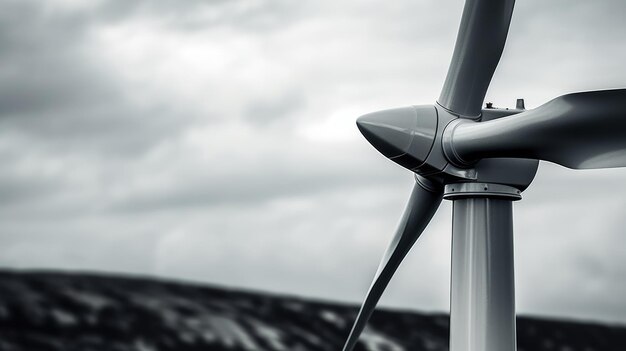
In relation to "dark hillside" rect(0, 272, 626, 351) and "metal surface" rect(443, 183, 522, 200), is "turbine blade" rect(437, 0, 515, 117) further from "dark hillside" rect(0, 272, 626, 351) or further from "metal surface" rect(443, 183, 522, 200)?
"dark hillside" rect(0, 272, 626, 351)

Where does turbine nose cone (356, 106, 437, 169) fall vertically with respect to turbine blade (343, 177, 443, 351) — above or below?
above

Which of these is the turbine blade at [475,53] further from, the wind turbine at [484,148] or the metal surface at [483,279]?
the metal surface at [483,279]

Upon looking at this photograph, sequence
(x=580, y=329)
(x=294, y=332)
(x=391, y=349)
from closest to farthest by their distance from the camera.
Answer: (x=294, y=332), (x=391, y=349), (x=580, y=329)

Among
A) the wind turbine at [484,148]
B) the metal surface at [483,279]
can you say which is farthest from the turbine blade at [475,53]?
the metal surface at [483,279]

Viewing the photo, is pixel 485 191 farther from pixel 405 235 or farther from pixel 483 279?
pixel 405 235

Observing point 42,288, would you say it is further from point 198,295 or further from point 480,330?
point 480,330

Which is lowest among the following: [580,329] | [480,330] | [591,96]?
[480,330]

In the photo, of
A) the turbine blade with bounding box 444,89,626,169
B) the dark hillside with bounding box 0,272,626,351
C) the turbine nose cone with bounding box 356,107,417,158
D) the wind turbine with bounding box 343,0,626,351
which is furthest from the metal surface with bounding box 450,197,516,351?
the dark hillside with bounding box 0,272,626,351

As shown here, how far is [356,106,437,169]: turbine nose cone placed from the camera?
783 cm

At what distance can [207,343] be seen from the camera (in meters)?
17.5

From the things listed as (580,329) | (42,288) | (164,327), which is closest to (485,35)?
(42,288)

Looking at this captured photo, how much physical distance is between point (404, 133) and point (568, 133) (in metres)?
1.58

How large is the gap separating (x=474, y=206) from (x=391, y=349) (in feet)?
50.2

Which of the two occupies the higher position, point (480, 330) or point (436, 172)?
point (436, 172)
